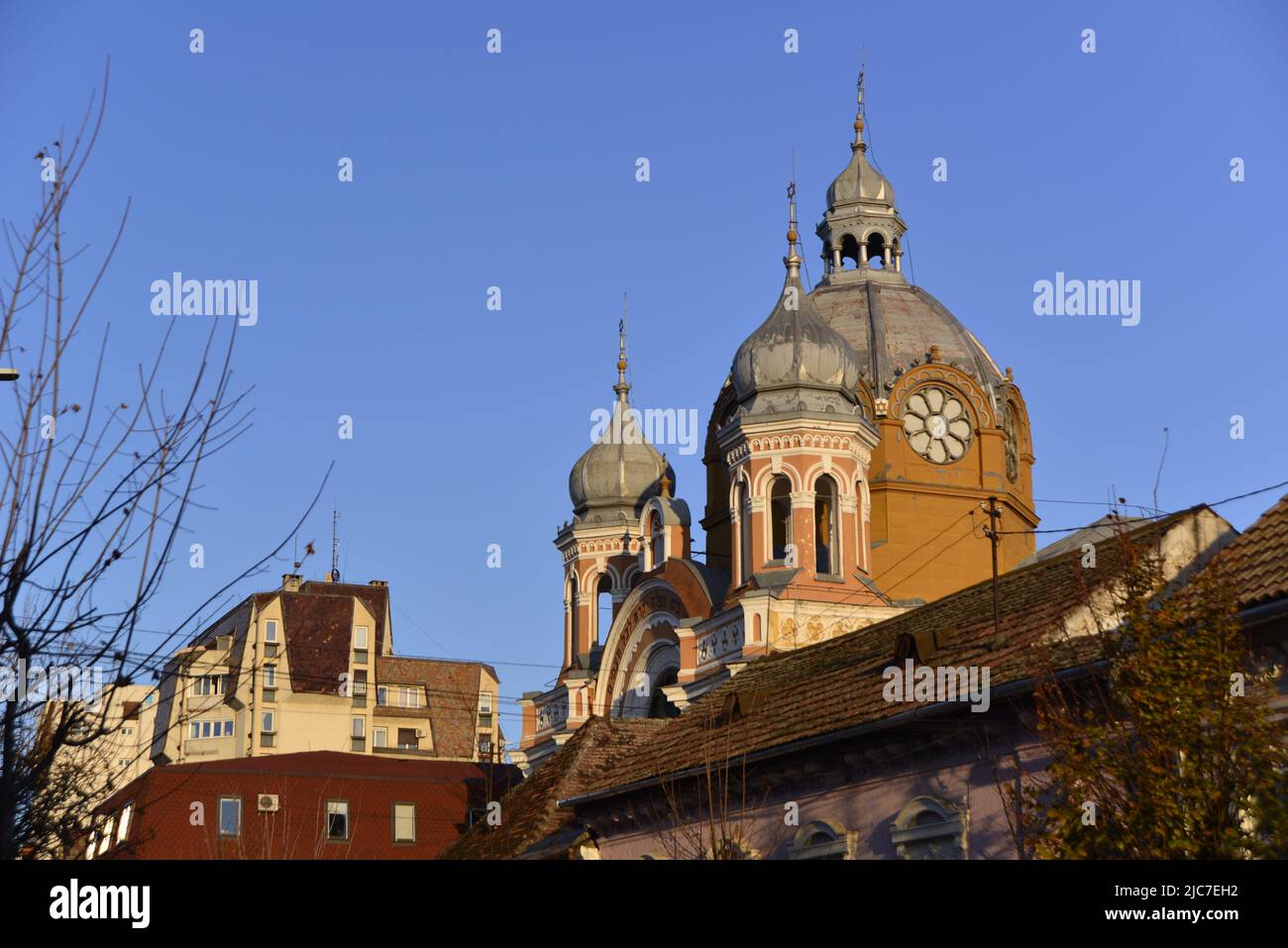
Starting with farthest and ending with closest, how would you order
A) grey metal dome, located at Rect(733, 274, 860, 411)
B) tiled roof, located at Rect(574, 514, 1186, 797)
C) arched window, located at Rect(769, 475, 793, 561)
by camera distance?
grey metal dome, located at Rect(733, 274, 860, 411), arched window, located at Rect(769, 475, 793, 561), tiled roof, located at Rect(574, 514, 1186, 797)

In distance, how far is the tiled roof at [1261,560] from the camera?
1823cm

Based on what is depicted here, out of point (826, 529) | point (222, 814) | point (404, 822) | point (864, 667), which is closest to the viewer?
point (864, 667)

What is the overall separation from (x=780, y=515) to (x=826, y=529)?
127 centimetres

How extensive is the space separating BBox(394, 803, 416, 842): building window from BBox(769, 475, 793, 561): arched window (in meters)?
11.6

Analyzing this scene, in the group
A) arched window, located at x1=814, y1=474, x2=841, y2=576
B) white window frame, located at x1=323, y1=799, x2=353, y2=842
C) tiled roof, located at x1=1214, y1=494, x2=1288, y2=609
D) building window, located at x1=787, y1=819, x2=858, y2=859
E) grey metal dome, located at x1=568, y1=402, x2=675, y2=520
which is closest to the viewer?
tiled roof, located at x1=1214, y1=494, x2=1288, y2=609

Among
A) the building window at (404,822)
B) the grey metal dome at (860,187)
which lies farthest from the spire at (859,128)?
the building window at (404,822)

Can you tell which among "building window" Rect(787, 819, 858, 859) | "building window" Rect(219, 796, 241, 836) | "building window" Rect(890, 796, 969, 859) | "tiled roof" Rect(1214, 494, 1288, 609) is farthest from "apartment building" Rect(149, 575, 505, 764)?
"tiled roof" Rect(1214, 494, 1288, 609)

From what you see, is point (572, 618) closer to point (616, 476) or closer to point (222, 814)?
point (616, 476)

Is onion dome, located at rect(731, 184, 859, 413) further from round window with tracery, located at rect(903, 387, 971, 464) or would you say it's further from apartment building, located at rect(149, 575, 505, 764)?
apartment building, located at rect(149, 575, 505, 764)

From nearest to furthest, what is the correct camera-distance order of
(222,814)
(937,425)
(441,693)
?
(222,814), (937,425), (441,693)

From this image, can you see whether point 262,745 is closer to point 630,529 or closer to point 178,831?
point 630,529

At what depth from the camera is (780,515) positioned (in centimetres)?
5134

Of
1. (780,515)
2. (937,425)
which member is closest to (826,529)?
(780,515)

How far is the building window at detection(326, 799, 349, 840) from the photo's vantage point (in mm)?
48969
